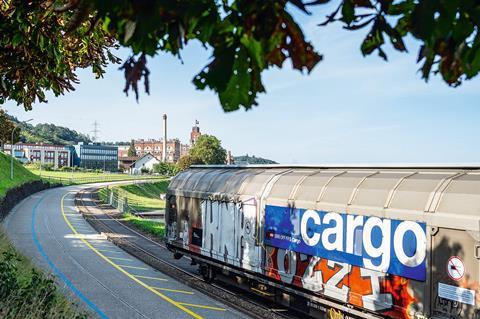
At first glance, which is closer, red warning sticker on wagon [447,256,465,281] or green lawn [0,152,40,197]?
red warning sticker on wagon [447,256,465,281]

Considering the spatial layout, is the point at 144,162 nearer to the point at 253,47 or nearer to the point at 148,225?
the point at 148,225

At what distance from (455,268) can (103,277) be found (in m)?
14.9

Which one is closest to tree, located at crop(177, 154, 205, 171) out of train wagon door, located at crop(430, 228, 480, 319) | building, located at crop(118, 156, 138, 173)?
building, located at crop(118, 156, 138, 173)

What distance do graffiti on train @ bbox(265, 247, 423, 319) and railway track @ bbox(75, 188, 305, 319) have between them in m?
2.16

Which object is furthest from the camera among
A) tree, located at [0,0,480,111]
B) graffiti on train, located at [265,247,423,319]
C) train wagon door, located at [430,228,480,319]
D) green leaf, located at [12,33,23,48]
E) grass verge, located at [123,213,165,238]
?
grass verge, located at [123,213,165,238]

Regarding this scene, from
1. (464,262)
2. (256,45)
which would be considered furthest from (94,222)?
(256,45)

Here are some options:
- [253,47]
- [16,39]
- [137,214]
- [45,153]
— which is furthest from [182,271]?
[45,153]

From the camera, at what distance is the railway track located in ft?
51.0

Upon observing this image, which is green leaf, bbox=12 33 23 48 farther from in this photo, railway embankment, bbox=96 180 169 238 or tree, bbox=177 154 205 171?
tree, bbox=177 154 205 171

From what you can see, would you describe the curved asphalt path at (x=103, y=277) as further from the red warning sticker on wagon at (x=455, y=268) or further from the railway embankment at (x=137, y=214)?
the red warning sticker on wagon at (x=455, y=268)

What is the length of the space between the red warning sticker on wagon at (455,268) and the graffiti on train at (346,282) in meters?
0.98

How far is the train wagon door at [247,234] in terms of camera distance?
14812 mm

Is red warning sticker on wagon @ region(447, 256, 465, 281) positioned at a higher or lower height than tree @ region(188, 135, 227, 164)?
lower

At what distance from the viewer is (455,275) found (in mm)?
8859
